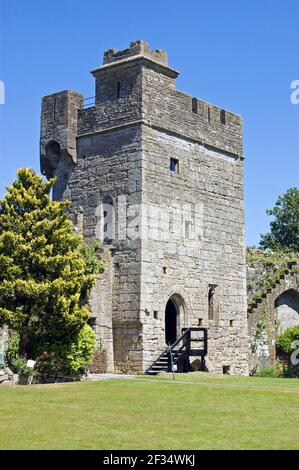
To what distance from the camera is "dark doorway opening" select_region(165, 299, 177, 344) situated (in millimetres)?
28328

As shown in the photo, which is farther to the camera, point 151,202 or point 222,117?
point 222,117

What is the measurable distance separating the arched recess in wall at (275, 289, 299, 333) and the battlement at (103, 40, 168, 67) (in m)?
12.4

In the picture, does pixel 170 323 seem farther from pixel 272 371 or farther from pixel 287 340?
pixel 287 340

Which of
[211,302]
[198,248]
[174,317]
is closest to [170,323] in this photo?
[174,317]

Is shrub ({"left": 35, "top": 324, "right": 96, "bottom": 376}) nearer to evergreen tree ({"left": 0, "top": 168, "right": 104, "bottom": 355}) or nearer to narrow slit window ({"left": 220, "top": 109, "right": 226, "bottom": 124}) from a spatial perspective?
evergreen tree ({"left": 0, "top": 168, "right": 104, "bottom": 355})

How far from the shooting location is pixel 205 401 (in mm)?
16891

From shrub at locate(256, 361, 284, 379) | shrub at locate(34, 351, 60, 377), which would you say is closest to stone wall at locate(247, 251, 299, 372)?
shrub at locate(256, 361, 284, 379)

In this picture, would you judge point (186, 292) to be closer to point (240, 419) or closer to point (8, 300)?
point (8, 300)

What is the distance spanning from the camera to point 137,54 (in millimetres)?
27219

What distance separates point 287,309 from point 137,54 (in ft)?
45.7

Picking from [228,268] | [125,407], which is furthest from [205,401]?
[228,268]

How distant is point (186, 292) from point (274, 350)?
22.1 ft

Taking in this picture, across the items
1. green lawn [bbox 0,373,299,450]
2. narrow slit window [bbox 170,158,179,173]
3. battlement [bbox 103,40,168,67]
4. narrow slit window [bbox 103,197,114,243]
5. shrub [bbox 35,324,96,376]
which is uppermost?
battlement [bbox 103,40,168,67]

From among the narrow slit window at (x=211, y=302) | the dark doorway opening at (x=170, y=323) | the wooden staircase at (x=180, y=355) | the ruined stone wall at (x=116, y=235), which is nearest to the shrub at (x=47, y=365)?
the ruined stone wall at (x=116, y=235)
